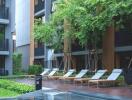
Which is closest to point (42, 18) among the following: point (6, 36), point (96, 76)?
point (6, 36)

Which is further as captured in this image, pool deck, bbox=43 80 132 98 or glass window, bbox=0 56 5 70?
glass window, bbox=0 56 5 70

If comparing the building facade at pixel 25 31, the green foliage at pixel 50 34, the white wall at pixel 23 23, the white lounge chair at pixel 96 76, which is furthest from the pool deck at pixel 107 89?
the white wall at pixel 23 23

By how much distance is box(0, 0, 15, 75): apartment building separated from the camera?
41434mm

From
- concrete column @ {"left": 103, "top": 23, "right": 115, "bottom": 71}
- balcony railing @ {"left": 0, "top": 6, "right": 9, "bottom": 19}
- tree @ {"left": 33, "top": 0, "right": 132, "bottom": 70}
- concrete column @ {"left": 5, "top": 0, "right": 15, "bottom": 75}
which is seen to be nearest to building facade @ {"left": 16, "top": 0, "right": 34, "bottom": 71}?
concrete column @ {"left": 5, "top": 0, "right": 15, "bottom": 75}

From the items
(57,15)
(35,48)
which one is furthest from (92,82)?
(35,48)

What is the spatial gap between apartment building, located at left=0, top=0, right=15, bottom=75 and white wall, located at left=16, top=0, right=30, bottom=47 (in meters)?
11.9

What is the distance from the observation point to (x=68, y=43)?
35.6 meters

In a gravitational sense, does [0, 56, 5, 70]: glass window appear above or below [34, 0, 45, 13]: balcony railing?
below

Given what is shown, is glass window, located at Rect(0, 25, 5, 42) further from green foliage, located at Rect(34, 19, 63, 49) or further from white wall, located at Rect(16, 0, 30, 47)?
white wall, located at Rect(16, 0, 30, 47)

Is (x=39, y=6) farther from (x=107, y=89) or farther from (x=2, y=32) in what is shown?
(x=107, y=89)

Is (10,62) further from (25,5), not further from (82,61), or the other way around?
(25,5)

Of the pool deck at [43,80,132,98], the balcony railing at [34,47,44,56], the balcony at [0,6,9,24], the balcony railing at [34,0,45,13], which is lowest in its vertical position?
the pool deck at [43,80,132,98]

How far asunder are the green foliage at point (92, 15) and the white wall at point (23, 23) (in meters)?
23.8

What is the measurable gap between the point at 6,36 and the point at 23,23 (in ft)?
50.9
